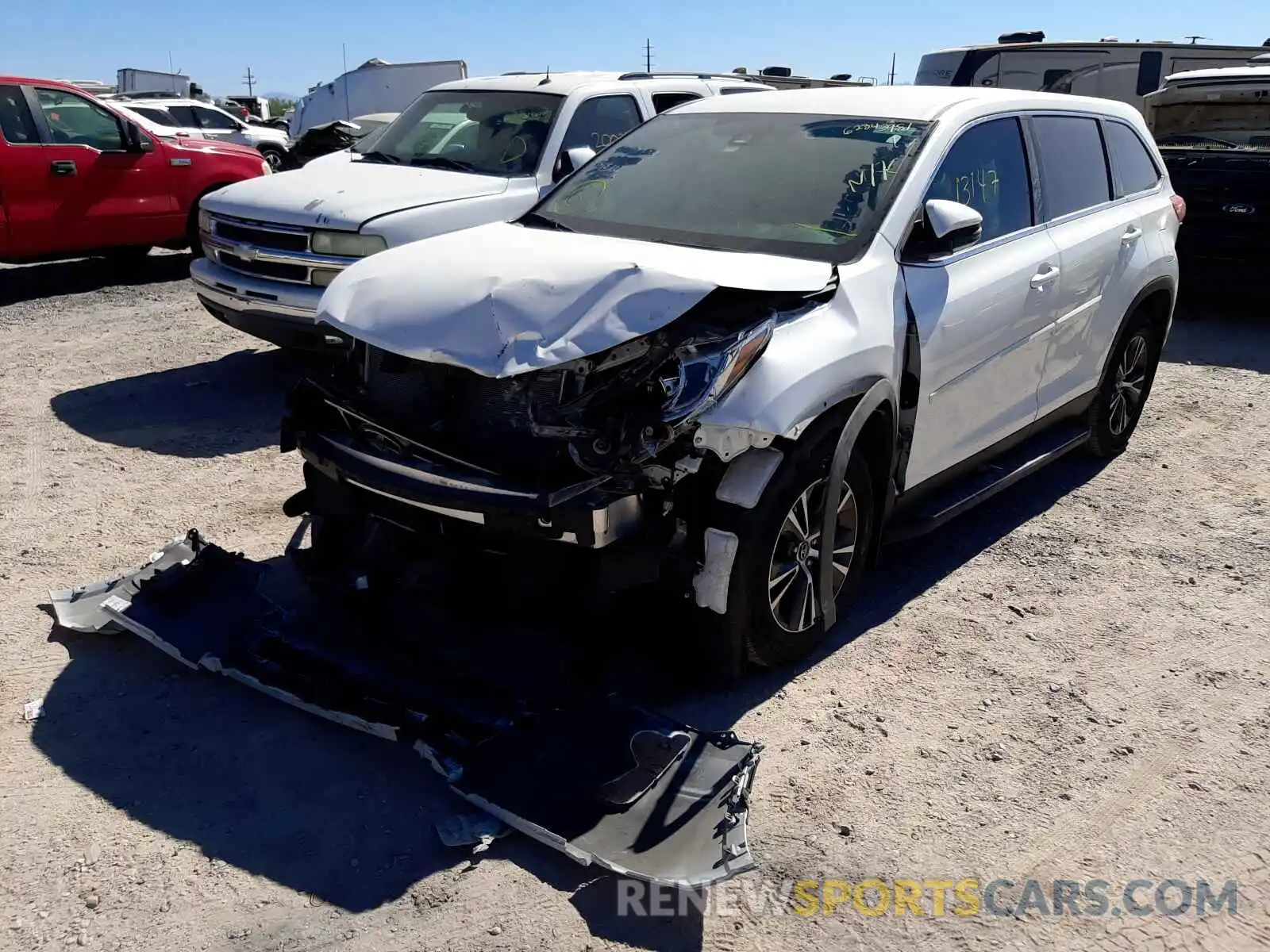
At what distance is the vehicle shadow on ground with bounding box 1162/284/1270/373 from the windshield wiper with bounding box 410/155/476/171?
5.67 meters

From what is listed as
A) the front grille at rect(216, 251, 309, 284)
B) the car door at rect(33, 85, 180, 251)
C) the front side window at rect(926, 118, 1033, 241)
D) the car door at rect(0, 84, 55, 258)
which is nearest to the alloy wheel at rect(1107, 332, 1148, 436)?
the front side window at rect(926, 118, 1033, 241)

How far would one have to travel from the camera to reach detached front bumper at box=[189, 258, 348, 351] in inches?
255

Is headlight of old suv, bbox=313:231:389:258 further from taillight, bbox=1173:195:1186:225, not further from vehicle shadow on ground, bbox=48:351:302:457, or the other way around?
taillight, bbox=1173:195:1186:225

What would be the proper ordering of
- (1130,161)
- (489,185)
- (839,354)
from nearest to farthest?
1. (839,354)
2. (1130,161)
3. (489,185)

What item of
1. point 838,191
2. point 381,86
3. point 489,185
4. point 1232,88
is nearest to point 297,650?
point 838,191

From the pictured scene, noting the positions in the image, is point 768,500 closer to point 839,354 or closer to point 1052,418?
point 839,354

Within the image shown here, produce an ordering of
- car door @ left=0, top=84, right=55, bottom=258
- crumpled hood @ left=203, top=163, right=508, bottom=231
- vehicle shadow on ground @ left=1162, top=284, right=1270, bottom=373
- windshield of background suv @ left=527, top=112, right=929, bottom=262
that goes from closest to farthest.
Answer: windshield of background suv @ left=527, top=112, right=929, bottom=262, crumpled hood @ left=203, top=163, right=508, bottom=231, vehicle shadow on ground @ left=1162, top=284, right=1270, bottom=373, car door @ left=0, top=84, right=55, bottom=258

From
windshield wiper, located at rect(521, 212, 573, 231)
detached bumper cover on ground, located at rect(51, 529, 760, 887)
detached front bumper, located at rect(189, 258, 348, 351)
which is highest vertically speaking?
windshield wiper, located at rect(521, 212, 573, 231)

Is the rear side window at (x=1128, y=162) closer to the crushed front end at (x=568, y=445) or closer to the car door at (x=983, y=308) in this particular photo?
the car door at (x=983, y=308)

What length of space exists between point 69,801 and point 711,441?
2.18m

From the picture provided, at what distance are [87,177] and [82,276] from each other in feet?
5.00

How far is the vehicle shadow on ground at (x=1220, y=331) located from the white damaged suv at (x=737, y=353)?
4.20m

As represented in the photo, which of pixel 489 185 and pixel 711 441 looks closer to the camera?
pixel 711 441

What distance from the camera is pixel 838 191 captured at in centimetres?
430
